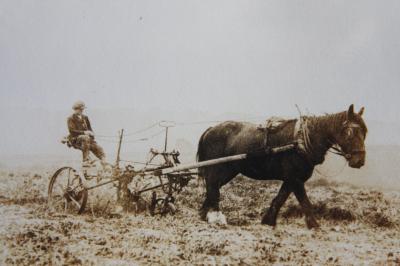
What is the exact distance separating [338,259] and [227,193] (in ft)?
19.8

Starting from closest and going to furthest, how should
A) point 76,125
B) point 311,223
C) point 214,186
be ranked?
point 311,223
point 214,186
point 76,125

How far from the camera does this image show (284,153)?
8.02 m

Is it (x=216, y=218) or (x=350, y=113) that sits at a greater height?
(x=350, y=113)

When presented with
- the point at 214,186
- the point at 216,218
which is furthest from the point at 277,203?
the point at 214,186

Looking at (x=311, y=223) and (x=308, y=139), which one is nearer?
(x=308, y=139)

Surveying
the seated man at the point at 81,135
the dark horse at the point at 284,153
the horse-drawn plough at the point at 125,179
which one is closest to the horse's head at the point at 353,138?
the dark horse at the point at 284,153

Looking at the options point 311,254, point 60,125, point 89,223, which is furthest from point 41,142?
point 311,254

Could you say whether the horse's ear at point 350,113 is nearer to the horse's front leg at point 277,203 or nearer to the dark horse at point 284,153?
the dark horse at point 284,153

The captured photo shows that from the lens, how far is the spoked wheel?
8.55 m

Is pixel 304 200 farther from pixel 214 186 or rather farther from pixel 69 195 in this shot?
pixel 69 195

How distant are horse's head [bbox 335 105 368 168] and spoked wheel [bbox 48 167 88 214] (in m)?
5.39

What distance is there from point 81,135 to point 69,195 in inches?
55.3

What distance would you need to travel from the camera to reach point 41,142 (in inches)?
819

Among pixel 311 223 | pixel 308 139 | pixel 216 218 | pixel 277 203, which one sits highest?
pixel 308 139
